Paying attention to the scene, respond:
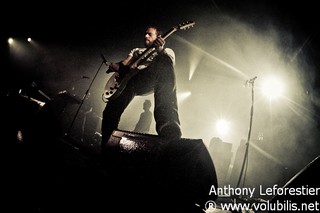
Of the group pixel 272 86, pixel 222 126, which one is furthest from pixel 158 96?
pixel 222 126

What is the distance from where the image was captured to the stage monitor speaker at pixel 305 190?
50.4 inches

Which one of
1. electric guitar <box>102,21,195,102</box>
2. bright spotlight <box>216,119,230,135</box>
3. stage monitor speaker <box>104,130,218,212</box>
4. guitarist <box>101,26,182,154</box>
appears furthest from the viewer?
bright spotlight <box>216,119,230,135</box>

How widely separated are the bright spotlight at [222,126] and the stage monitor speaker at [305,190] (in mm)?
17626

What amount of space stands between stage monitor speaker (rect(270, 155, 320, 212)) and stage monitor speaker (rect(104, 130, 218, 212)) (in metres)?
0.77

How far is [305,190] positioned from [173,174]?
44.0 inches

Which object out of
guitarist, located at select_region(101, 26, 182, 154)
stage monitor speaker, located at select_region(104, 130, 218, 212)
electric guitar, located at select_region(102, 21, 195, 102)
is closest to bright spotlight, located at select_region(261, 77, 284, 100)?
electric guitar, located at select_region(102, 21, 195, 102)

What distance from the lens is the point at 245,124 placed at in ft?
64.3

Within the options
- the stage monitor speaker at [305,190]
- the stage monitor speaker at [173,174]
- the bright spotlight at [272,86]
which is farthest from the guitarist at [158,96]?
the bright spotlight at [272,86]

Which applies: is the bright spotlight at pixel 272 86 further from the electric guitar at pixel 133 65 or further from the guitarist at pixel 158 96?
the guitarist at pixel 158 96

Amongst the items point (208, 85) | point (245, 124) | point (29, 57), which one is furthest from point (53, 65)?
point (245, 124)

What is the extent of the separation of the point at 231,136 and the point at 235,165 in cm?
969

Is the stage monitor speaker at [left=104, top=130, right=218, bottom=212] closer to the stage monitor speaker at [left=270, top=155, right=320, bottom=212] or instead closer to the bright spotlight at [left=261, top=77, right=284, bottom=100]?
the stage monitor speaker at [left=270, top=155, right=320, bottom=212]

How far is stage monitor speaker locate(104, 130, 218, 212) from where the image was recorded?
6.09ft

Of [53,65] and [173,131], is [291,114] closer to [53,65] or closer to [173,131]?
[173,131]
